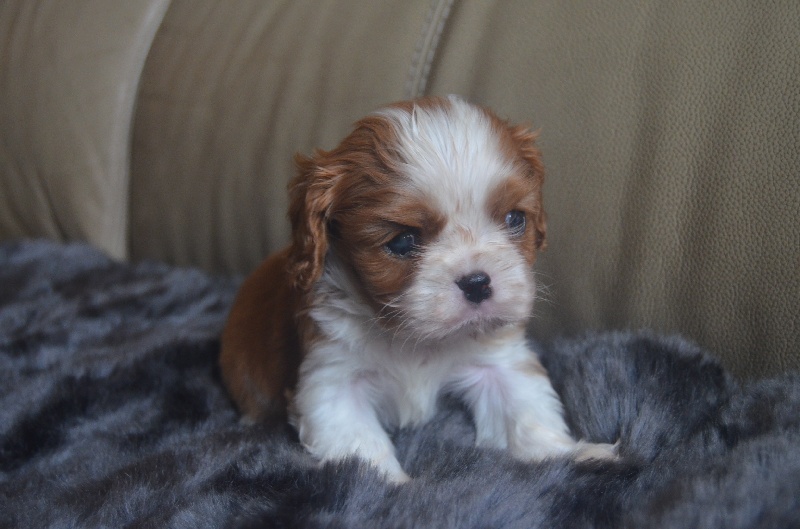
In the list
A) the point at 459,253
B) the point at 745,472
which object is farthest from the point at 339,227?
the point at 745,472

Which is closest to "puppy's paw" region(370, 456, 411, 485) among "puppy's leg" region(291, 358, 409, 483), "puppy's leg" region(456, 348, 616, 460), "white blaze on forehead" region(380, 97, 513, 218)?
"puppy's leg" region(291, 358, 409, 483)

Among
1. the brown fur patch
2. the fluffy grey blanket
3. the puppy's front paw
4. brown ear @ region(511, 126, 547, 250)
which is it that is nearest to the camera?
the fluffy grey blanket

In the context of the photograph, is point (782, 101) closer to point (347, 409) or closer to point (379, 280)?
point (379, 280)

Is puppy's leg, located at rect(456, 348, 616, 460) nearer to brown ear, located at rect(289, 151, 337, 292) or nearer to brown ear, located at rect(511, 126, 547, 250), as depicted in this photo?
brown ear, located at rect(511, 126, 547, 250)

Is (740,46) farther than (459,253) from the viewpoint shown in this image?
Yes

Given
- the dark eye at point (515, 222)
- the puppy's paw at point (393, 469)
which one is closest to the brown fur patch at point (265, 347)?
the puppy's paw at point (393, 469)

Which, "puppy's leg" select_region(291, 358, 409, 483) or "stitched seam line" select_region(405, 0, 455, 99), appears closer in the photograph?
"puppy's leg" select_region(291, 358, 409, 483)

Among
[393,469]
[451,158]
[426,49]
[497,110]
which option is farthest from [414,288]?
[426,49]
